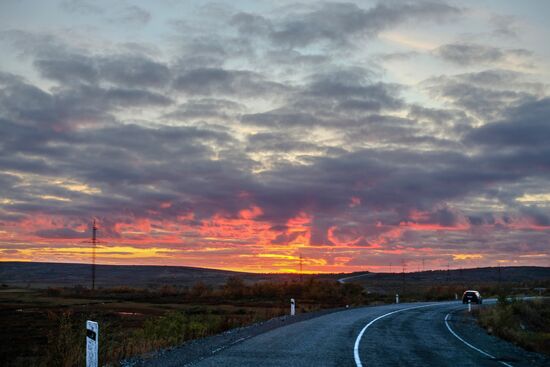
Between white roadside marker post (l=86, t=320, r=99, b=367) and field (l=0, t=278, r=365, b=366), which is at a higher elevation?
white roadside marker post (l=86, t=320, r=99, b=367)

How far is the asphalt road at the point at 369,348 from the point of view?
1467 cm

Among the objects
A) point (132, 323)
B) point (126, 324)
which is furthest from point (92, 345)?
point (132, 323)

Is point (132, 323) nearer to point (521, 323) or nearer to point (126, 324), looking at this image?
point (126, 324)

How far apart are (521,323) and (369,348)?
895 inches

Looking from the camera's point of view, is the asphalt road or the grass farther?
the grass

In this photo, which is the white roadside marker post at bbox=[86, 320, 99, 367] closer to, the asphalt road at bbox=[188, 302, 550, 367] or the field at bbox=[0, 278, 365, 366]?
the field at bbox=[0, 278, 365, 366]

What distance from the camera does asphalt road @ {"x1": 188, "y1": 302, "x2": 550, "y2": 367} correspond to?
14.7 metres

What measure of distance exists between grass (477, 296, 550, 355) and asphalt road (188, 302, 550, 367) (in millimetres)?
809

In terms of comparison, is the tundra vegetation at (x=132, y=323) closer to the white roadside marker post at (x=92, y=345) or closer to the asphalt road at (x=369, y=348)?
the white roadside marker post at (x=92, y=345)

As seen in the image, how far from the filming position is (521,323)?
35781 mm

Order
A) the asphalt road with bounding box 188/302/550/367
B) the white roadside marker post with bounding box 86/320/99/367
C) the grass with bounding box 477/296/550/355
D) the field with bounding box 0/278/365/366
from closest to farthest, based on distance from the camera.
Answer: the white roadside marker post with bounding box 86/320/99/367 → the field with bounding box 0/278/365/366 → the asphalt road with bounding box 188/302/550/367 → the grass with bounding box 477/296/550/355

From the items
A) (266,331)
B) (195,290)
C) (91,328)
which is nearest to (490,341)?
(266,331)

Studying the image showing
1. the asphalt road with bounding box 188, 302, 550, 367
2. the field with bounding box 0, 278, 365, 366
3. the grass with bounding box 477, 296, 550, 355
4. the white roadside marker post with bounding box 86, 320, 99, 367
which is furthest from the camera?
the grass with bounding box 477, 296, 550, 355

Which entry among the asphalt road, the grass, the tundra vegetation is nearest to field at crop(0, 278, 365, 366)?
the tundra vegetation
